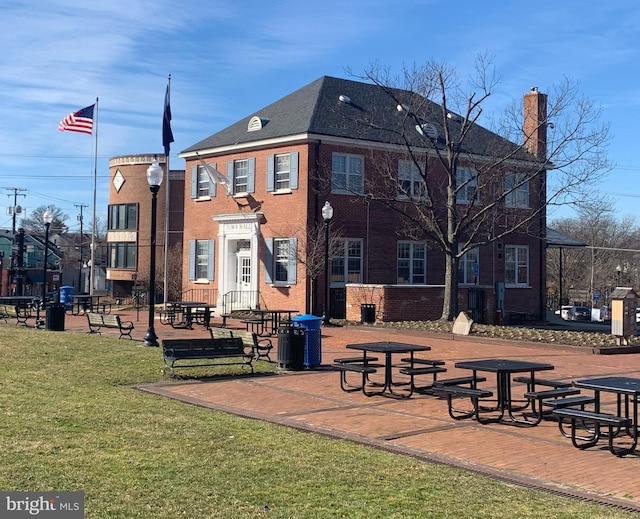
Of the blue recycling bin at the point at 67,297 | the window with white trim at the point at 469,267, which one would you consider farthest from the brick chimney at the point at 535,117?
the blue recycling bin at the point at 67,297

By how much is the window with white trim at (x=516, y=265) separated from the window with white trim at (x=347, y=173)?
9427 millimetres

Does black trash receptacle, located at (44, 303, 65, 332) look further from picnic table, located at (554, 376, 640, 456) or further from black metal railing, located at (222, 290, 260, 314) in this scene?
picnic table, located at (554, 376, 640, 456)

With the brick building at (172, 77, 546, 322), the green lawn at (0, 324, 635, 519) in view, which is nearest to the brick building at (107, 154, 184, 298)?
the brick building at (172, 77, 546, 322)

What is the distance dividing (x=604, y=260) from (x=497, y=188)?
5075 cm

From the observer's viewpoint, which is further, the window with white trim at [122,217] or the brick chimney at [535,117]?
the window with white trim at [122,217]

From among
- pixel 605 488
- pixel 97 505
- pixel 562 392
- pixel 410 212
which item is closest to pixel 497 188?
pixel 410 212

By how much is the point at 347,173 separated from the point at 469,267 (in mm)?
8164

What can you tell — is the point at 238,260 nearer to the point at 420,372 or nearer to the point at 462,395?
the point at 420,372

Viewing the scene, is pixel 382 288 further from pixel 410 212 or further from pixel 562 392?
pixel 562 392

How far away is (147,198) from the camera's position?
174ft

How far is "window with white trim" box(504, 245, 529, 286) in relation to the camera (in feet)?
123

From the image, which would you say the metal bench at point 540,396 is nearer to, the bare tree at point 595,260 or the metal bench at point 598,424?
the metal bench at point 598,424

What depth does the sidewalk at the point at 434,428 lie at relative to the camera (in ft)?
25.3

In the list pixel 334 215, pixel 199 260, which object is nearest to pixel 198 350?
pixel 334 215
